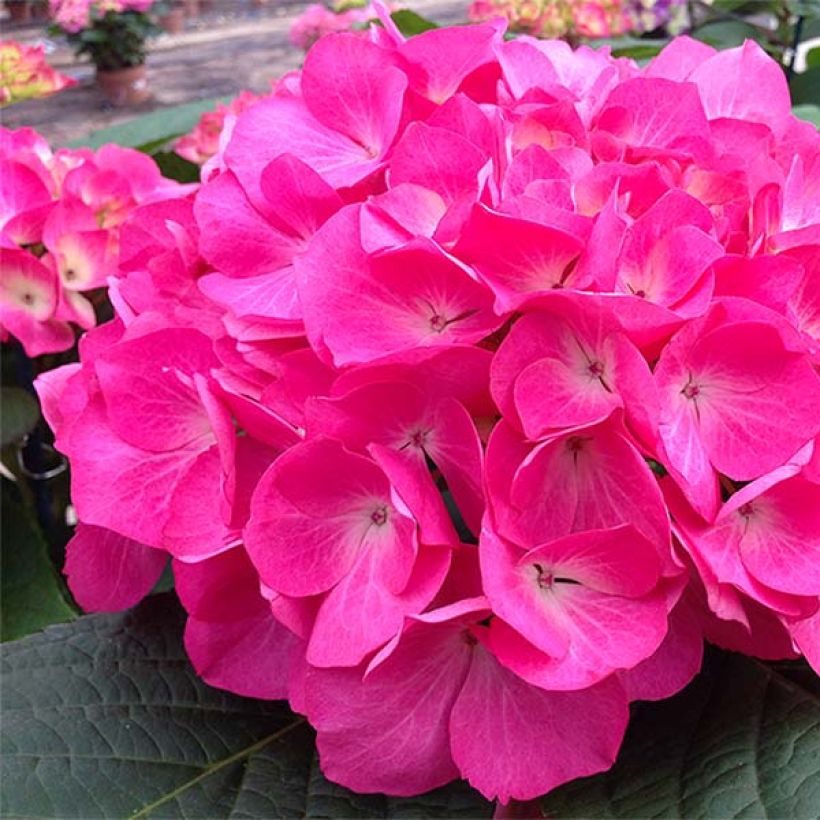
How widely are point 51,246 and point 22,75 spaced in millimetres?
480

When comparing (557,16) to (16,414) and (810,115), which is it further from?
(16,414)

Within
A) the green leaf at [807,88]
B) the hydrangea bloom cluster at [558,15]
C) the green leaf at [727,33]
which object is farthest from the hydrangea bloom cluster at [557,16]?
the green leaf at [807,88]

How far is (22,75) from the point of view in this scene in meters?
1.05

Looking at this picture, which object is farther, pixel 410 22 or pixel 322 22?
pixel 322 22

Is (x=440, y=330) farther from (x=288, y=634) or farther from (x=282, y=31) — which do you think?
(x=282, y=31)

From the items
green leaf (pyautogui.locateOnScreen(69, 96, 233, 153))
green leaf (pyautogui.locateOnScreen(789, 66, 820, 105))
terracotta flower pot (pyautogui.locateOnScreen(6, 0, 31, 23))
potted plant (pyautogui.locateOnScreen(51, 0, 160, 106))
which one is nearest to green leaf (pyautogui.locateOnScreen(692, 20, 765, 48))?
green leaf (pyautogui.locateOnScreen(789, 66, 820, 105))

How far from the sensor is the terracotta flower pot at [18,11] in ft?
28.8

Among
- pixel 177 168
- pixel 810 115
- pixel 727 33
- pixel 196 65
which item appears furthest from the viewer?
pixel 196 65

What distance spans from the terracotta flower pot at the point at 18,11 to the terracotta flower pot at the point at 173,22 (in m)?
1.34

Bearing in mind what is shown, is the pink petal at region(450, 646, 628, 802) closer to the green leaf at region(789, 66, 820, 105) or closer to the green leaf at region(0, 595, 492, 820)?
the green leaf at region(0, 595, 492, 820)

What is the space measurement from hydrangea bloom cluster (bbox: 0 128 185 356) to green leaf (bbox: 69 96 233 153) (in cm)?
32

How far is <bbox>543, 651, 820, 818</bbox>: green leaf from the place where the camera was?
0.36 metres

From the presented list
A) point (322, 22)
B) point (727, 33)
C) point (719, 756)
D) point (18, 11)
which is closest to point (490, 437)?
point (719, 756)

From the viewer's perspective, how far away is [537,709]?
0.36 meters
